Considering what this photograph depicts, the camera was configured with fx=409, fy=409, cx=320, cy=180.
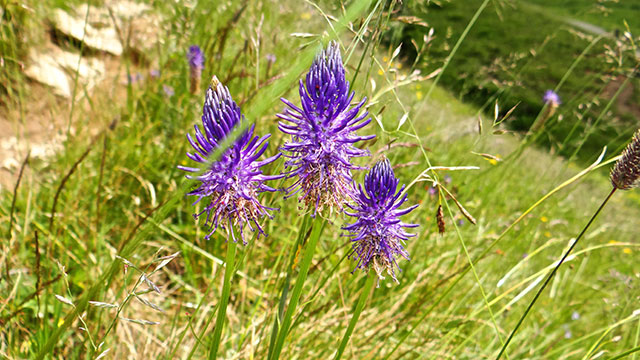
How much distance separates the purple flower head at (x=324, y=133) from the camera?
3.10ft

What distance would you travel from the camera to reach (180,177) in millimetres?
3131

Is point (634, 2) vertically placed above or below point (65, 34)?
above

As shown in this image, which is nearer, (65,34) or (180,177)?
(180,177)

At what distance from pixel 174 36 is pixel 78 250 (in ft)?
8.56

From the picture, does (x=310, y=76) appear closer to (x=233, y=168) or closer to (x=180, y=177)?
(x=233, y=168)

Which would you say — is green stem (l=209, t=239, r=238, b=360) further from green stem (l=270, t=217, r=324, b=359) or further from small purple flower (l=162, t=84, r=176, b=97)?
small purple flower (l=162, t=84, r=176, b=97)

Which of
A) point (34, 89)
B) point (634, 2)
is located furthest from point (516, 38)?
point (34, 89)

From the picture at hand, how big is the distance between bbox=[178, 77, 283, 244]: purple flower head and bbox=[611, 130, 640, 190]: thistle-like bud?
1.07 metres

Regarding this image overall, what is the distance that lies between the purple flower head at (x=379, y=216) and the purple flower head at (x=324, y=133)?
3.8 inches

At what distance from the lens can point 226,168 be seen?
3.10 ft

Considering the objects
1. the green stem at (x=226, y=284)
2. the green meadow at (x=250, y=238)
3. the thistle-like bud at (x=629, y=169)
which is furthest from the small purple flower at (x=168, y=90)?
the thistle-like bud at (x=629, y=169)

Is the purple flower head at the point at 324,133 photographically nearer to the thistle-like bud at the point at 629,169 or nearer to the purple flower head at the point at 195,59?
the thistle-like bud at the point at 629,169

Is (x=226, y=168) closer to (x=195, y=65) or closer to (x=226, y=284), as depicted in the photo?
(x=226, y=284)

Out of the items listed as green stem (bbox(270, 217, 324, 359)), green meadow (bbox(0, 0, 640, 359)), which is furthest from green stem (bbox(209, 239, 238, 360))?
green stem (bbox(270, 217, 324, 359))
